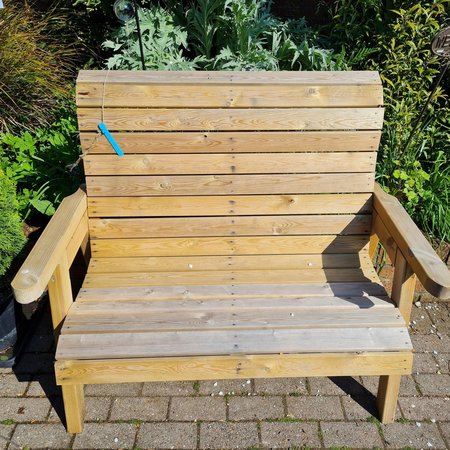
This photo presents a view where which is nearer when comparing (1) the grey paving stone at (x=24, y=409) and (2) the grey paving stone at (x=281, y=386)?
(1) the grey paving stone at (x=24, y=409)

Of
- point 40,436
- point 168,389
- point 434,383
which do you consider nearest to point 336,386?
point 434,383

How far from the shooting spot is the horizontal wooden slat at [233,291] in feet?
8.25

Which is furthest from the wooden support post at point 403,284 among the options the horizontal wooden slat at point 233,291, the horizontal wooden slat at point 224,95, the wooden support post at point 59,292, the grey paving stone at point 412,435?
the wooden support post at point 59,292

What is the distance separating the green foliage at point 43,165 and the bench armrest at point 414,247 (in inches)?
84.4

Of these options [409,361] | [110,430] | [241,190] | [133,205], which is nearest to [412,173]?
[241,190]

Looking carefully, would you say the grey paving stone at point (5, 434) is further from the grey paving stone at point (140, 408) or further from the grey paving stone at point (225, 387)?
the grey paving stone at point (225, 387)

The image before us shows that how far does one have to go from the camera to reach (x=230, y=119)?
265cm

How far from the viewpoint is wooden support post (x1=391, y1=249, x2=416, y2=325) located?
232 cm

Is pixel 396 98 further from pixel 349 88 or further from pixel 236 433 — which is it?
pixel 236 433

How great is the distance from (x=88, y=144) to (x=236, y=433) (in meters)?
1.56

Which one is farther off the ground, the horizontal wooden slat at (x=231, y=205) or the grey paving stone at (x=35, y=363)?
the horizontal wooden slat at (x=231, y=205)

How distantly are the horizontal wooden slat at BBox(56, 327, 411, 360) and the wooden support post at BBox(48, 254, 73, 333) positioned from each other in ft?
0.41

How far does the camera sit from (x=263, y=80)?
2.65 meters

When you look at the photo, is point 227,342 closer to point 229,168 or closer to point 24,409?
point 229,168
